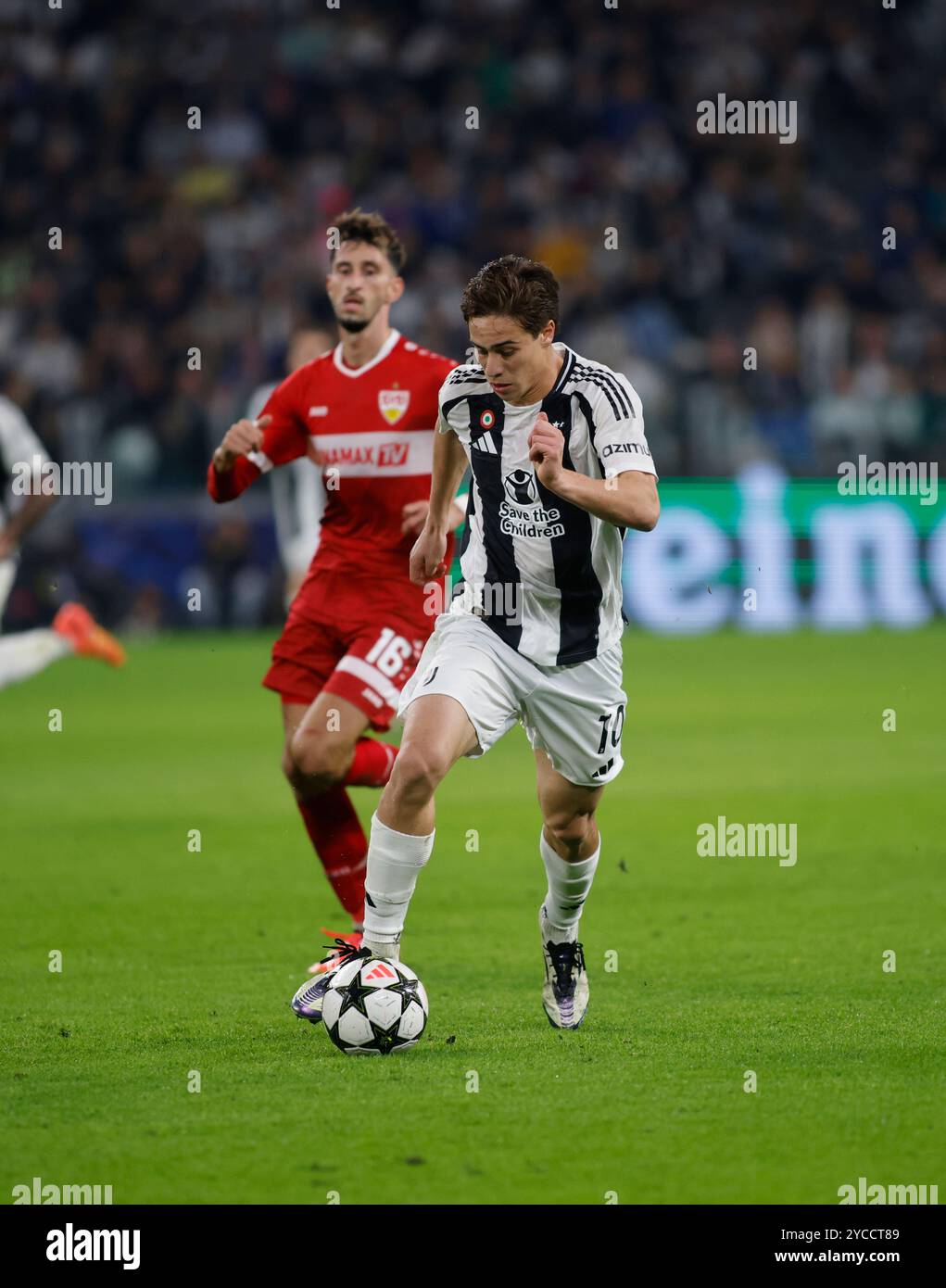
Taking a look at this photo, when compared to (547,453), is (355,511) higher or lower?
higher

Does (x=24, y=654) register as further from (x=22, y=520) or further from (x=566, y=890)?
(x=566, y=890)

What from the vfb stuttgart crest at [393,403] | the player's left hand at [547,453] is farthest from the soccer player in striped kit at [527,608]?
the vfb stuttgart crest at [393,403]

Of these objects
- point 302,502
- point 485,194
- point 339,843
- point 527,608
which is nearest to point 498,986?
point 339,843

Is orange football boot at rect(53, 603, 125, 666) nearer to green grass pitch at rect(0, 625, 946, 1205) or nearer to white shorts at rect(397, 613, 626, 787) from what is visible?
green grass pitch at rect(0, 625, 946, 1205)

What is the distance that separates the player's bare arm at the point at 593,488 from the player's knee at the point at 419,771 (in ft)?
2.54

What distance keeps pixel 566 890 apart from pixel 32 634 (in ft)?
21.9

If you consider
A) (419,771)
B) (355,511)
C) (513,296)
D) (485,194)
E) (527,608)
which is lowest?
(419,771)

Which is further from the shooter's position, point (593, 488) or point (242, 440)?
point (242, 440)

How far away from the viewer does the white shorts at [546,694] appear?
17.2 feet

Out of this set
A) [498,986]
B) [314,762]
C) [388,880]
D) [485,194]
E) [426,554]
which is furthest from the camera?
[485,194]

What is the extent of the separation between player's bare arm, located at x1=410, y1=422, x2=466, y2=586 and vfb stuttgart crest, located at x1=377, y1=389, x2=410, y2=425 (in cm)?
88

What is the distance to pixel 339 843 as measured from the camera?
632cm

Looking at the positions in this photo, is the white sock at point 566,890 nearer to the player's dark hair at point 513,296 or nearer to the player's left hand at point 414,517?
the player's left hand at point 414,517
